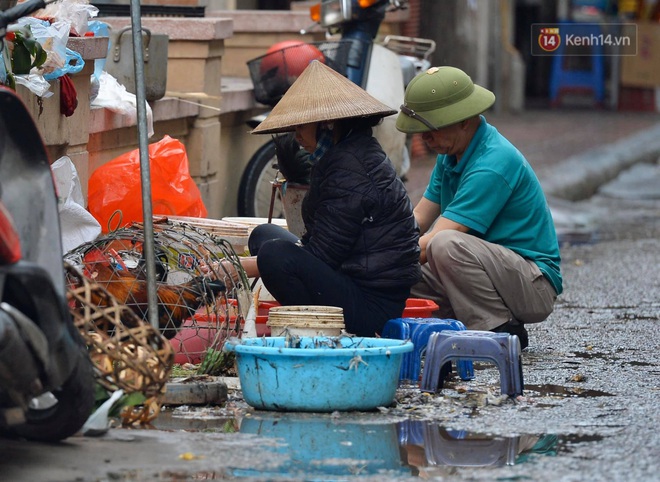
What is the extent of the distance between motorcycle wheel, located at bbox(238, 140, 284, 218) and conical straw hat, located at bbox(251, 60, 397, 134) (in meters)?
3.11

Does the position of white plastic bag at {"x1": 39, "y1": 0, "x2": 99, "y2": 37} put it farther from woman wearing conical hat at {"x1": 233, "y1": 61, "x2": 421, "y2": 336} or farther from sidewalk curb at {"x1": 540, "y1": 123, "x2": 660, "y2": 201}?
sidewalk curb at {"x1": 540, "y1": 123, "x2": 660, "y2": 201}

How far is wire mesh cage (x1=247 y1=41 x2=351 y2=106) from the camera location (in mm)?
8836

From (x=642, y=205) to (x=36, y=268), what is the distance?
37.0 ft

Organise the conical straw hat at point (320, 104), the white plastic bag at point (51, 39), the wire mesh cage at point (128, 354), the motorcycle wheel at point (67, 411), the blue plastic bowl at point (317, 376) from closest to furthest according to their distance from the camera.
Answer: the motorcycle wheel at point (67, 411) → the wire mesh cage at point (128, 354) → the blue plastic bowl at point (317, 376) → the conical straw hat at point (320, 104) → the white plastic bag at point (51, 39)

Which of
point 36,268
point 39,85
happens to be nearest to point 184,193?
point 39,85

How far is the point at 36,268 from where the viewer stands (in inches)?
148

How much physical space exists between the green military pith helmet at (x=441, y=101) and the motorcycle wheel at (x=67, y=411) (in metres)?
2.56

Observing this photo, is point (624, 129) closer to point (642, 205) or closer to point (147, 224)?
point (642, 205)

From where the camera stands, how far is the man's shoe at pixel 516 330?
6.32 metres

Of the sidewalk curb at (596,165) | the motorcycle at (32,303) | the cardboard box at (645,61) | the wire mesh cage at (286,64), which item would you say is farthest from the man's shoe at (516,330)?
the cardboard box at (645,61)

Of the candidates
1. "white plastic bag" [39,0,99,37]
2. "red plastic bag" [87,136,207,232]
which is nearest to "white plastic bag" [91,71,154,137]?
"red plastic bag" [87,136,207,232]

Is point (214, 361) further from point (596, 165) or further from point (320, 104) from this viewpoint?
point (596, 165)

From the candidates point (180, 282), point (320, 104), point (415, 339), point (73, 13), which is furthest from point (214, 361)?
point (73, 13)

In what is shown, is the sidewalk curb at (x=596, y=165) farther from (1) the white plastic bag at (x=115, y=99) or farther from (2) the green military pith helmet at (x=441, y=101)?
(2) the green military pith helmet at (x=441, y=101)
